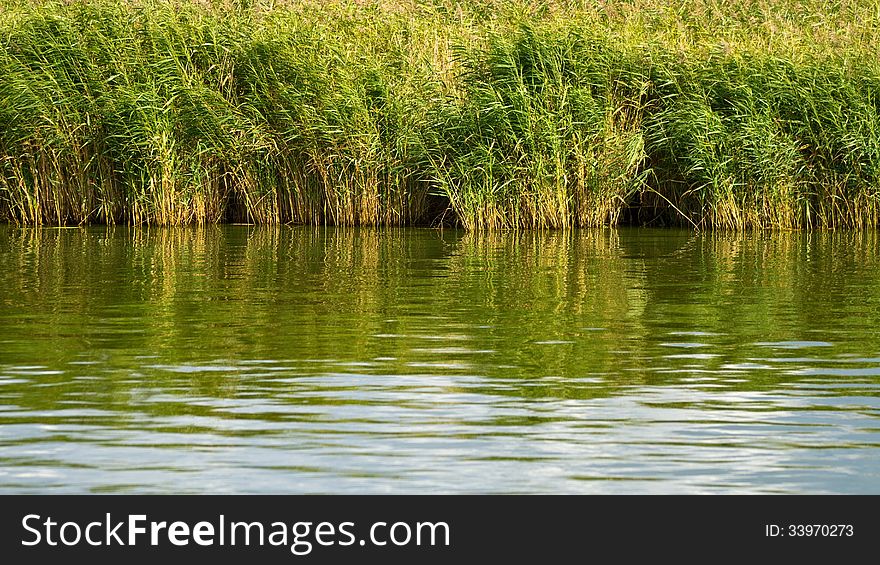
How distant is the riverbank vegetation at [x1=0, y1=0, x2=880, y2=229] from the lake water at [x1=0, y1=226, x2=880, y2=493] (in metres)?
3.28

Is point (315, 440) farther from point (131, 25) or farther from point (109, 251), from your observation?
point (131, 25)

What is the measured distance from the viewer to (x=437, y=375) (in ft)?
22.7

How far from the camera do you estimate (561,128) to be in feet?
53.2

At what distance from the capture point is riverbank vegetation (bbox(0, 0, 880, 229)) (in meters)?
16.3

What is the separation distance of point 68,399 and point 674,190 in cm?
1181

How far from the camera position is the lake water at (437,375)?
16.6 ft

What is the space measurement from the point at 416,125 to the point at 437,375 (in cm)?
996
